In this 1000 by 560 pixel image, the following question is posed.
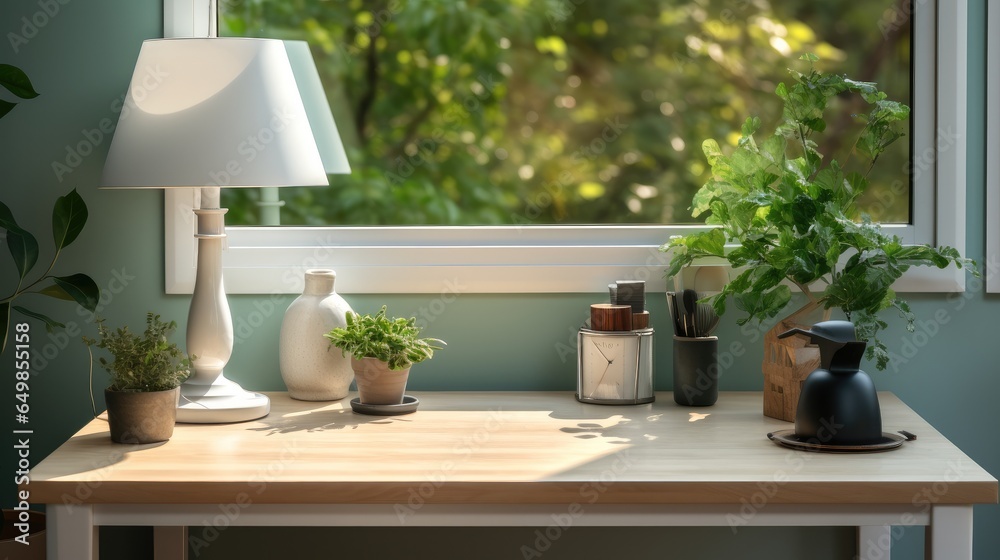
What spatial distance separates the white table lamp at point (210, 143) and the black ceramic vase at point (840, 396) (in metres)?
0.95

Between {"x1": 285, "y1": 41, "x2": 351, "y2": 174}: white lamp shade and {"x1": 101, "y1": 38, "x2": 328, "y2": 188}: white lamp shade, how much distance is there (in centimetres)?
37

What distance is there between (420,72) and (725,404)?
1310 mm

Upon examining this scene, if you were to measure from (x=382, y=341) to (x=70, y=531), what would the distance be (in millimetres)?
631

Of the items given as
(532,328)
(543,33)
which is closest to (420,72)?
(543,33)

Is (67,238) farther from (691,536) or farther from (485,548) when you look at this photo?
(691,536)

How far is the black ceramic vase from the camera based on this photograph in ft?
5.14

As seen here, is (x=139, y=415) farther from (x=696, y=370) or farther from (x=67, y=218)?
(x=696, y=370)

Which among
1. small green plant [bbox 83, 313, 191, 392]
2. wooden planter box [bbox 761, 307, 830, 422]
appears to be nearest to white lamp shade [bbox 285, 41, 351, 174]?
small green plant [bbox 83, 313, 191, 392]

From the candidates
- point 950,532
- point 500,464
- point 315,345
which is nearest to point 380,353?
point 315,345

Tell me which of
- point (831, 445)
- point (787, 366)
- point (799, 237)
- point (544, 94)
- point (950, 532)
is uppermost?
point (544, 94)

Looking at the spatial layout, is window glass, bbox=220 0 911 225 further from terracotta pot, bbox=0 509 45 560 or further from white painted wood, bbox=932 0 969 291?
terracotta pot, bbox=0 509 45 560

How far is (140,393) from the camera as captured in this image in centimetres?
159

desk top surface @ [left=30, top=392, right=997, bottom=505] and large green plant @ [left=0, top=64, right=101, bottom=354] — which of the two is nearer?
desk top surface @ [left=30, top=392, right=997, bottom=505]

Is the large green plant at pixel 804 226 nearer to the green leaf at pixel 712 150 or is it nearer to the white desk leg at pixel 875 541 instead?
the green leaf at pixel 712 150
